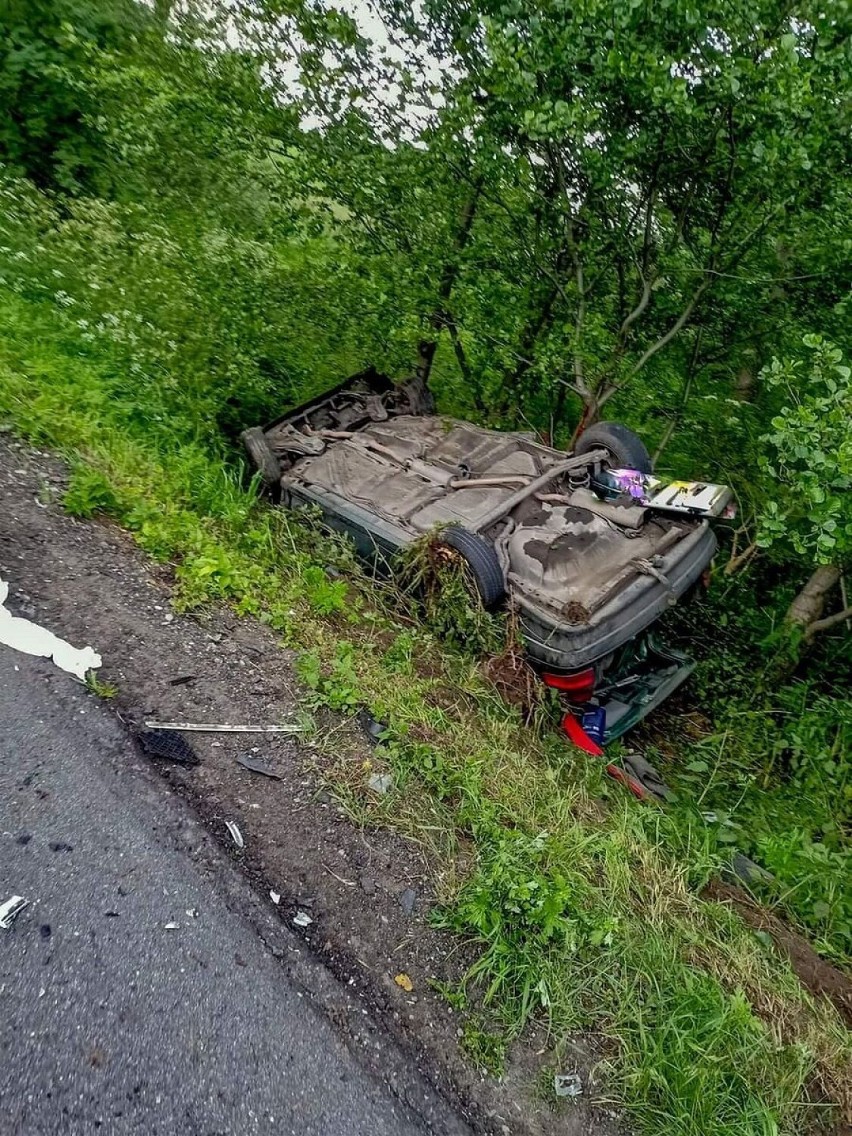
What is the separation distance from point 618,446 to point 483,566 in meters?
1.89

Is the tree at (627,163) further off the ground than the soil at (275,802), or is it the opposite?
the tree at (627,163)

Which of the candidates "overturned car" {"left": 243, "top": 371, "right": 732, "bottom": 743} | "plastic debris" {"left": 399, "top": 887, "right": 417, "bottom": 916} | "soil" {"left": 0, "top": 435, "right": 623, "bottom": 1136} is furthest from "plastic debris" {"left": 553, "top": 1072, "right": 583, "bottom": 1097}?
"overturned car" {"left": 243, "top": 371, "right": 732, "bottom": 743}

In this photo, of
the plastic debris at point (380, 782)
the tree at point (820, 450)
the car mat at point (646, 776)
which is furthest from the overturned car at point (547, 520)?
the plastic debris at point (380, 782)

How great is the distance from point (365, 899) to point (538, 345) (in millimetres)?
5046

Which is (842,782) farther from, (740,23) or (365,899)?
(740,23)

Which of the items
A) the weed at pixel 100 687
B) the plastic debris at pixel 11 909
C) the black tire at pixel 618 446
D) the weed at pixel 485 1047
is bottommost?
the plastic debris at pixel 11 909

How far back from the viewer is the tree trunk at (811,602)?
5695 mm

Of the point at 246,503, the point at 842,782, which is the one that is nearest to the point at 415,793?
the point at 246,503

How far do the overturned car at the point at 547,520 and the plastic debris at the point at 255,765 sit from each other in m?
1.77

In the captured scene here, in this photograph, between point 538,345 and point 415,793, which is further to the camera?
point 538,345

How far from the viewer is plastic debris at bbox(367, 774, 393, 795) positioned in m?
2.93

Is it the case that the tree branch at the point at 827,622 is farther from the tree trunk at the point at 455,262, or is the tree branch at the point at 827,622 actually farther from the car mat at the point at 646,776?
the tree trunk at the point at 455,262

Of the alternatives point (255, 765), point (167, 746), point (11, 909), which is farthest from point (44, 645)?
point (11, 909)

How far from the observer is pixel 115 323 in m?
5.76
